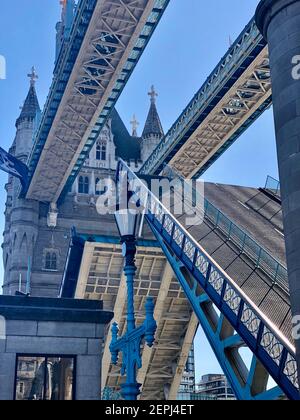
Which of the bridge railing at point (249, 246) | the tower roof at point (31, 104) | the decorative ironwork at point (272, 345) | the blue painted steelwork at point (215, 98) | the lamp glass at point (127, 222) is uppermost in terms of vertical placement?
the tower roof at point (31, 104)

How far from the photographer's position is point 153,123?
75188 mm

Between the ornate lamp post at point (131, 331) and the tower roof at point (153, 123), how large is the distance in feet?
201

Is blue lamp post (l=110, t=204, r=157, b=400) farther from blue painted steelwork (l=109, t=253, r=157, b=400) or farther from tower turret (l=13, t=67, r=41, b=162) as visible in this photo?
tower turret (l=13, t=67, r=41, b=162)

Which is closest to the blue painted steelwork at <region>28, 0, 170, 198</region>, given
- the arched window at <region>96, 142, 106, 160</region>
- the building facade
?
the building facade

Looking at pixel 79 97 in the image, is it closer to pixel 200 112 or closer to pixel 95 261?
pixel 200 112

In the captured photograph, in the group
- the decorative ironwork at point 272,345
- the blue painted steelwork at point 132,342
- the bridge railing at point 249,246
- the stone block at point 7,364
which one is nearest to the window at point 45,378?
the stone block at point 7,364

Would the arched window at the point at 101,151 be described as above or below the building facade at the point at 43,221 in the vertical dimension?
above

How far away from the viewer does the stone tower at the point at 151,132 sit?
73.8 m

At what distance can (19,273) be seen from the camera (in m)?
59.2

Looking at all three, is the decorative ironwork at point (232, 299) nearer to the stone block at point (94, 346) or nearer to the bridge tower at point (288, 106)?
the stone block at point (94, 346)

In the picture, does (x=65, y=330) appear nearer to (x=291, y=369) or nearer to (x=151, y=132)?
(x=291, y=369)

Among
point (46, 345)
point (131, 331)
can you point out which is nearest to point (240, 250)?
point (46, 345)
